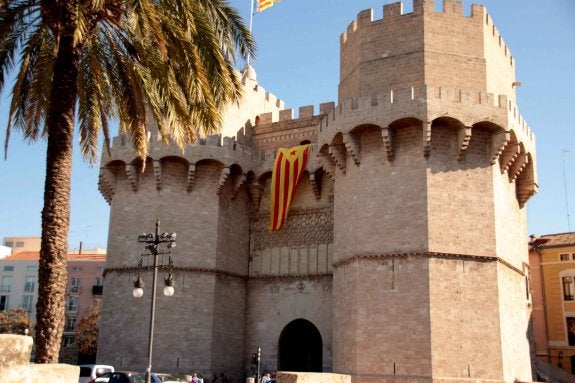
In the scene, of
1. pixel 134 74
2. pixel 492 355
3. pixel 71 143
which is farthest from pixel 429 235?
pixel 71 143

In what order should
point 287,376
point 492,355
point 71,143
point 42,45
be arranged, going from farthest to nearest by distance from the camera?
1. point 492,355
2. point 42,45
3. point 71,143
4. point 287,376

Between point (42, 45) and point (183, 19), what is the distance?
3.07 meters

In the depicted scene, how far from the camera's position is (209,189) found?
2411cm

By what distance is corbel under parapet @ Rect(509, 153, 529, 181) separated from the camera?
2138cm

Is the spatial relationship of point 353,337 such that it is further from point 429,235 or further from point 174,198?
point 174,198

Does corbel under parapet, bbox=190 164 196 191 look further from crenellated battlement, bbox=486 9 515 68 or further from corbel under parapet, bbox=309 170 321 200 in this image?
crenellated battlement, bbox=486 9 515 68

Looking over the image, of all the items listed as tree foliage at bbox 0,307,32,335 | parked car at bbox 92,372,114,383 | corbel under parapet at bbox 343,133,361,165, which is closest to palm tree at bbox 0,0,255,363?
parked car at bbox 92,372,114,383

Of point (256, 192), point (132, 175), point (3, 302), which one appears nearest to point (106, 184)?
point (132, 175)

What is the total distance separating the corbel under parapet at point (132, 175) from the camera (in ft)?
78.8

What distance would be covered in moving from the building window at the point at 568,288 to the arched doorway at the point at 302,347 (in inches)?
555

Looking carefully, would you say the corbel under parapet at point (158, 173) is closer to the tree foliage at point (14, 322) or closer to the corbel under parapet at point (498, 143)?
the corbel under parapet at point (498, 143)

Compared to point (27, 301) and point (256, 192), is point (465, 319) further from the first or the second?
point (27, 301)

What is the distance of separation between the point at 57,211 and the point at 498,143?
1384 centimetres

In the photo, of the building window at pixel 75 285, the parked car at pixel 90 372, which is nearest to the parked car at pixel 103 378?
the parked car at pixel 90 372
